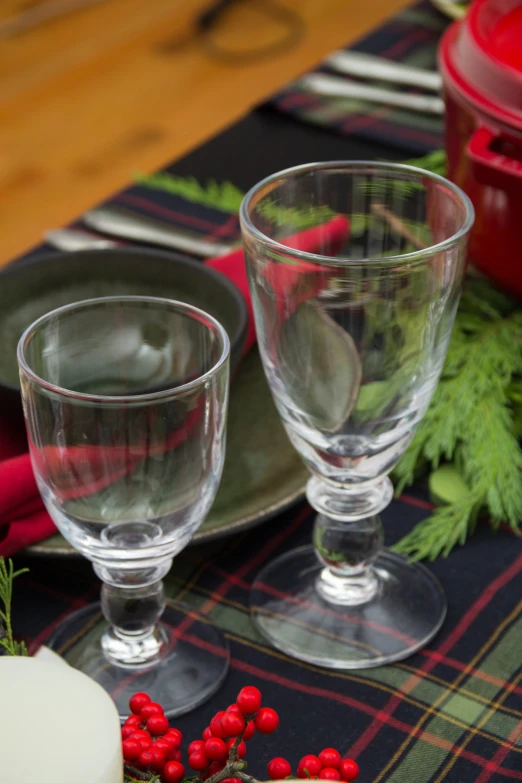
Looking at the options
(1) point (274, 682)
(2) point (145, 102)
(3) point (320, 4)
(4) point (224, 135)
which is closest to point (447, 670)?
(1) point (274, 682)

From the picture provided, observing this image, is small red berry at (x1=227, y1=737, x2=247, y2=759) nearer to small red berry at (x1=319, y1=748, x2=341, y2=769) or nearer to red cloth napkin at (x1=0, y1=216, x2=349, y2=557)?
small red berry at (x1=319, y1=748, x2=341, y2=769)

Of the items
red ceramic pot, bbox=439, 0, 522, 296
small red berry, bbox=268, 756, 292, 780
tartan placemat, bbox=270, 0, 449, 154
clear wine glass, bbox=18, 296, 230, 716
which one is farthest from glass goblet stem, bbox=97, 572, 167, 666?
tartan placemat, bbox=270, 0, 449, 154

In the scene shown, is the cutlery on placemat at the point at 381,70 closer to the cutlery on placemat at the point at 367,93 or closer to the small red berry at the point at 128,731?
the cutlery on placemat at the point at 367,93

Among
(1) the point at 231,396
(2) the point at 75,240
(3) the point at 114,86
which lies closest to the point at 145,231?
(2) the point at 75,240

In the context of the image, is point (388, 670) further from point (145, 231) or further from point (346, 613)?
point (145, 231)

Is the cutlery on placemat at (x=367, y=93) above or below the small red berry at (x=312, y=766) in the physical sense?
below

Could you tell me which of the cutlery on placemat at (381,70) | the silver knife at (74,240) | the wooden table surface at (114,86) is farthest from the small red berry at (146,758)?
the wooden table surface at (114,86)
